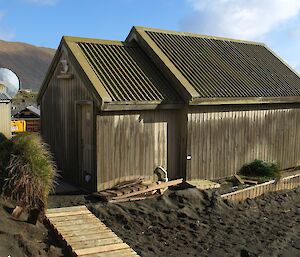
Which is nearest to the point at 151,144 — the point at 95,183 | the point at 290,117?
the point at 95,183

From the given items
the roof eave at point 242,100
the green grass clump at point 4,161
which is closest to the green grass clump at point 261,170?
the roof eave at point 242,100

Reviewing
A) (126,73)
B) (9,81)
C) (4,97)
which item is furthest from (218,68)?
(9,81)

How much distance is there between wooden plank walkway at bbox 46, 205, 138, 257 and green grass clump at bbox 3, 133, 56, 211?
77 cm

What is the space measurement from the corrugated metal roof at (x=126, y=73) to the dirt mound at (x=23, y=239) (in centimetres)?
441

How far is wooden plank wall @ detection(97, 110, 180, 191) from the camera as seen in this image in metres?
11.2

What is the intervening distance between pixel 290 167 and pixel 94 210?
9410 millimetres

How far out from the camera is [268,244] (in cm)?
926

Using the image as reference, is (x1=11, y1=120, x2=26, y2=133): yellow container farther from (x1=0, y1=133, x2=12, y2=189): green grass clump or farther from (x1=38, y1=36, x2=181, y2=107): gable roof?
(x1=0, y1=133, x2=12, y2=189): green grass clump

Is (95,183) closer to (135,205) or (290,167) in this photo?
(135,205)

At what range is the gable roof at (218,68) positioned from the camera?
13.4 meters

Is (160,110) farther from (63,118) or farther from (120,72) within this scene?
(63,118)

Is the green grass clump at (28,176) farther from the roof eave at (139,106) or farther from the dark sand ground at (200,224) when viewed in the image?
the roof eave at (139,106)

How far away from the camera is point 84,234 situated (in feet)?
27.4

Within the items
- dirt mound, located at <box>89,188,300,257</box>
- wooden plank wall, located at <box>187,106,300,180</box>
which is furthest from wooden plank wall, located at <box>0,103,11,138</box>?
dirt mound, located at <box>89,188,300,257</box>
